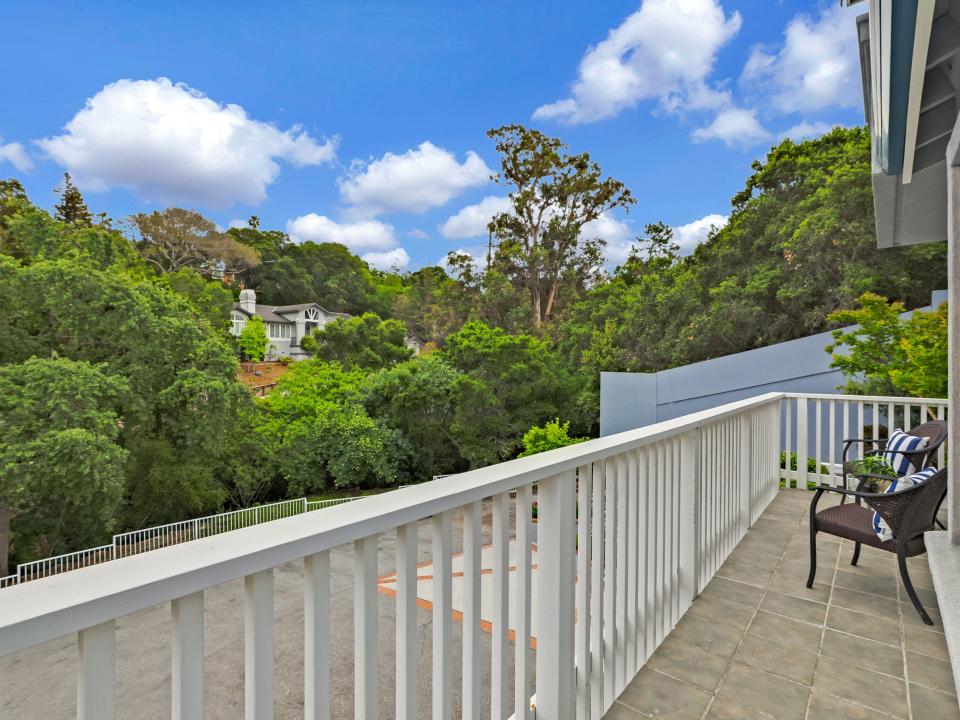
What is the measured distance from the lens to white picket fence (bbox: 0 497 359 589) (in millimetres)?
11922

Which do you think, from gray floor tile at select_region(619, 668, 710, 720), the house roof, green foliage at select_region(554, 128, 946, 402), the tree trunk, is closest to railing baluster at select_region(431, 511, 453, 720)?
gray floor tile at select_region(619, 668, 710, 720)

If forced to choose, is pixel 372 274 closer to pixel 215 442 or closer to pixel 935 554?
pixel 215 442

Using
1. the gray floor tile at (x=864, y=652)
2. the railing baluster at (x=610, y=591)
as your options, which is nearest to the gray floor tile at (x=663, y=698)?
the railing baluster at (x=610, y=591)

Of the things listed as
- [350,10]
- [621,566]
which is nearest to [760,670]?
[621,566]

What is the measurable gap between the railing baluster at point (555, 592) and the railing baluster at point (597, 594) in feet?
0.70

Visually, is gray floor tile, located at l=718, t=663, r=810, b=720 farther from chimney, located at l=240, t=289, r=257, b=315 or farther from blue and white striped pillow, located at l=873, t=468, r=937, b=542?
chimney, located at l=240, t=289, r=257, b=315

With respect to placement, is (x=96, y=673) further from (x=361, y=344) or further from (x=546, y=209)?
(x=546, y=209)

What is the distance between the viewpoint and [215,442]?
1497cm

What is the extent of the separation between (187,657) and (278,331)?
1597 inches

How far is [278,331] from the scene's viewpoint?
3844 centimetres

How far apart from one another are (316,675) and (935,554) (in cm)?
239

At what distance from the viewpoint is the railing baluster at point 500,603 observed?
1312 millimetres

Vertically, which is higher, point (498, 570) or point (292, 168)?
point (292, 168)

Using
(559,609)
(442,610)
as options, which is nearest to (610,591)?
(559,609)
